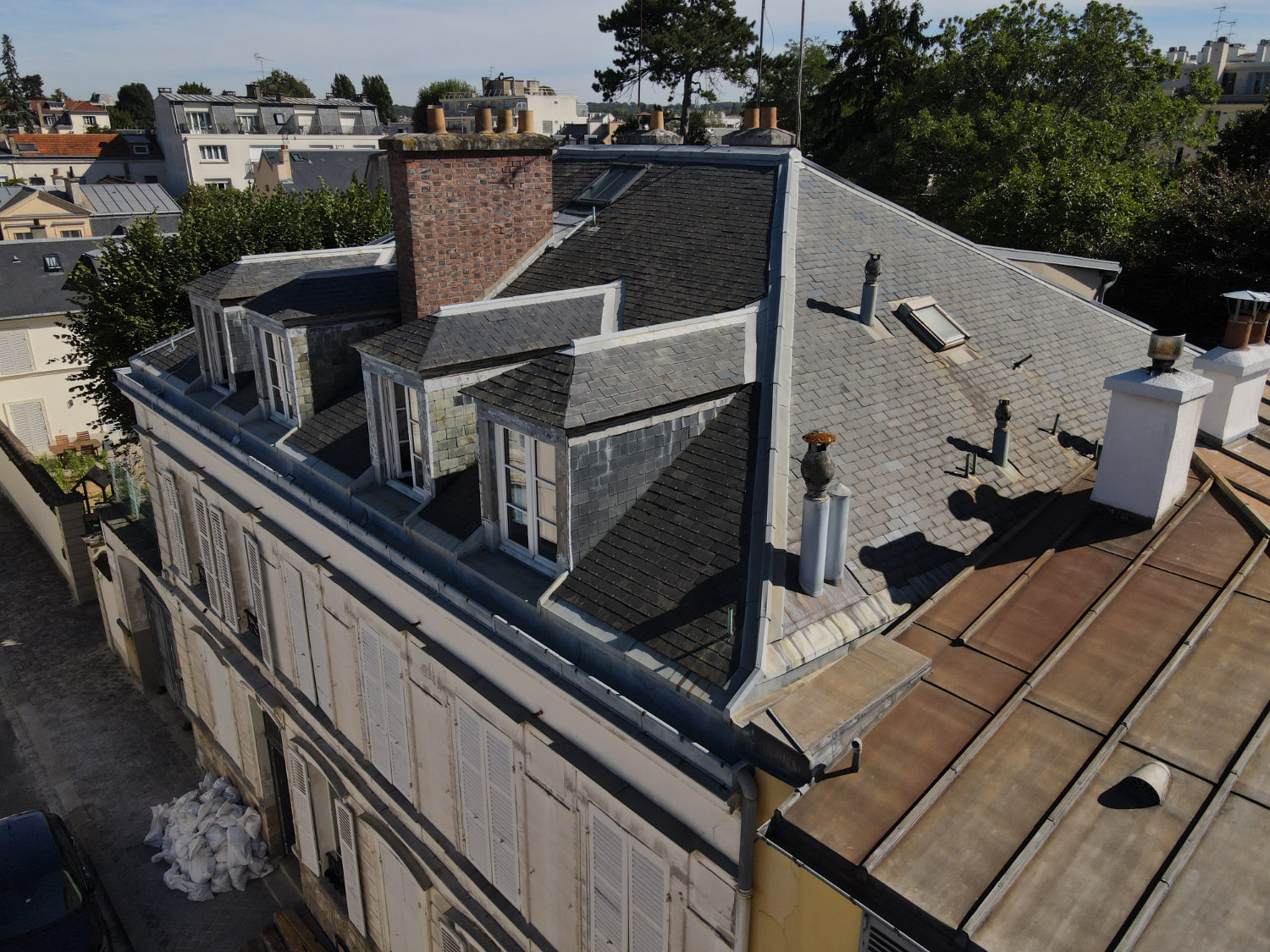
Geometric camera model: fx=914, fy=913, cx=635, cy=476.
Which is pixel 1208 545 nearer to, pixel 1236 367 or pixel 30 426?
pixel 1236 367

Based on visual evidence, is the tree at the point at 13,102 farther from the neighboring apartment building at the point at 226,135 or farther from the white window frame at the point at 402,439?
the white window frame at the point at 402,439

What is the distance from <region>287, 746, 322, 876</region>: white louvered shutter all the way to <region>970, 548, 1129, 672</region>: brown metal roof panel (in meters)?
11.0

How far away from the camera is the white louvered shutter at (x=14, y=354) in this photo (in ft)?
113

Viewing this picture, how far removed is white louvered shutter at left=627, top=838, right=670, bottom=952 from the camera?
7762 millimetres

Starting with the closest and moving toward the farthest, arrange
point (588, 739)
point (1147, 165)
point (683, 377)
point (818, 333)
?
point (588, 739) → point (683, 377) → point (818, 333) → point (1147, 165)

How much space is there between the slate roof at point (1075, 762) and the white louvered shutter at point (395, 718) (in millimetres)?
6113

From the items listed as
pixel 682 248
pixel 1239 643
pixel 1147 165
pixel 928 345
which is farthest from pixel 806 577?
pixel 1147 165

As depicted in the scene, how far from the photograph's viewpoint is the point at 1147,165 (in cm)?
2972

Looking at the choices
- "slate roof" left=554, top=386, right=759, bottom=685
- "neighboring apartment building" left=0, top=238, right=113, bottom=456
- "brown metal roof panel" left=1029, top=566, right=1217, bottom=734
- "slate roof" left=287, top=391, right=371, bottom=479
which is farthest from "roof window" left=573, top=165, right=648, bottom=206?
"neighboring apartment building" left=0, top=238, right=113, bottom=456

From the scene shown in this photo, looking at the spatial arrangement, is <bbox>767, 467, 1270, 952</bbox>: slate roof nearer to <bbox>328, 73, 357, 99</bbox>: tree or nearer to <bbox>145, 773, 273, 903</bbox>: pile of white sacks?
<bbox>145, 773, 273, 903</bbox>: pile of white sacks

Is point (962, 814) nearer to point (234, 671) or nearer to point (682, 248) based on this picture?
point (682, 248)

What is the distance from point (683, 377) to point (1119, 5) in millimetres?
31483

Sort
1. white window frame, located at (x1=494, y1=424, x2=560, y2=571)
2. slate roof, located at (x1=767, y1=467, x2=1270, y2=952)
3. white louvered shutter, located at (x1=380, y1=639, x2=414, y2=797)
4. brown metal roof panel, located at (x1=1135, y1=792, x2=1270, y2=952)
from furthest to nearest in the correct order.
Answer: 1. white louvered shutter, located at (x1=380, y1=639, x2=414, y2=797)
2. white window frame, located at (x1=494, y1=424, x2=560, y2=571)
3. slate roof, located at (x1=767, y1=467, x2=1270, y2=952)
4. brown metal roof panel, located at (x1=1135, y1=792, x2=1270, y2=952)

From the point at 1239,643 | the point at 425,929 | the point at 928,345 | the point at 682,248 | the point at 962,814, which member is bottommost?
the point at 425,929
